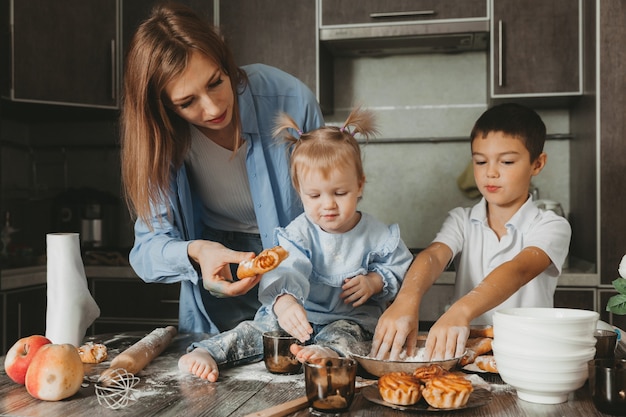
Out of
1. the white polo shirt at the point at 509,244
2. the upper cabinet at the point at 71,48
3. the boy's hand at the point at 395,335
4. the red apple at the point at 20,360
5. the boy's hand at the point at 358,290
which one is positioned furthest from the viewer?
the upper cabinet at the point at 71,48

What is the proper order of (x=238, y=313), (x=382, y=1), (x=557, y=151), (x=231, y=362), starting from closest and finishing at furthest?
(x=231, y=362)
(x=238, y=313)
(x=382, y=1)
(x=557, y=151)

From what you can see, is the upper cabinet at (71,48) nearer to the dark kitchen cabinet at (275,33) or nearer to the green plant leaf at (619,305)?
the dark kitchen cabinet at (275,33)

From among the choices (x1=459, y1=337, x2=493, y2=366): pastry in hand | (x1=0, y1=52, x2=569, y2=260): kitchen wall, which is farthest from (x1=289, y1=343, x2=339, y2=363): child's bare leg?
(x1=0, y1=52, x2=569, y2=260): kitchen wall

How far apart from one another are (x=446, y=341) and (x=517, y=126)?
733mm

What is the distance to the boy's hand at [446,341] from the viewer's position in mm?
1225

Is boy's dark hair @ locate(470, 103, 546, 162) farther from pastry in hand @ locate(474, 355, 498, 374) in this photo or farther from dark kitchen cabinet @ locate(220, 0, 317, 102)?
dark kitchen cabinet @ locate(220, 0, 317, 102)

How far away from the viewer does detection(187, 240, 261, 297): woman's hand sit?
4.43ft

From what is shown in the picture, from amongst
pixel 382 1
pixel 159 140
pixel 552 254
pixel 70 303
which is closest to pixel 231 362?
pixel 70 303

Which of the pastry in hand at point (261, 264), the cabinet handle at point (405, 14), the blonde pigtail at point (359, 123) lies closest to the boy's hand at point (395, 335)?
the pastry in hand at point (261, 264)

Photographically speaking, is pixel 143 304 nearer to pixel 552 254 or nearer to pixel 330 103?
pixel 330 103

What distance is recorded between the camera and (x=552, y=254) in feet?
5.27

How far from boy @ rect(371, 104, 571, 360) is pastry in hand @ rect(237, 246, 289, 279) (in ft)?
0.95

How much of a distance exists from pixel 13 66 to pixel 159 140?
5.06 ft

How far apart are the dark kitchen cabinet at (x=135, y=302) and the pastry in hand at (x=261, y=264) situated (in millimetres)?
1830
